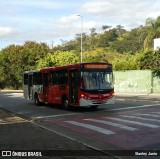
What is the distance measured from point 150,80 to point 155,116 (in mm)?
26640

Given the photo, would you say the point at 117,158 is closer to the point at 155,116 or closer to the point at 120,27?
the point at 155,116

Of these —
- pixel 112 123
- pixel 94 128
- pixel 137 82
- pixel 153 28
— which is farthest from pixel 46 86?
pixel 153 28

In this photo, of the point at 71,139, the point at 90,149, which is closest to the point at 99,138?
the point at 71,139

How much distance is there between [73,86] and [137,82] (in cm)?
2493

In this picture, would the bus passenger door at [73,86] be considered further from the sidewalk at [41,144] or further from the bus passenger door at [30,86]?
the bus passenger door at [30,86]

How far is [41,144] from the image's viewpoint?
38.3 feet

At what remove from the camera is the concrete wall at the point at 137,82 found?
44656 mm

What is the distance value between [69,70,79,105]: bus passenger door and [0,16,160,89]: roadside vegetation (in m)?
21.5

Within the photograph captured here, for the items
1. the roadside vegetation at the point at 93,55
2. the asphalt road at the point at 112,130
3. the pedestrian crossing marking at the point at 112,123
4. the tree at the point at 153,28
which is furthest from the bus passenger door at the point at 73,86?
the tree at the point at 153,28

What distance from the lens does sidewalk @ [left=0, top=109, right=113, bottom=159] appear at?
33.4 feet

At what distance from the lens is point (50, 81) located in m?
27.1

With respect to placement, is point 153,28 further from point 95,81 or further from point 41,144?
point 41,144

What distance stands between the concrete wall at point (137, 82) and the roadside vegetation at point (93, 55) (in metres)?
1.28

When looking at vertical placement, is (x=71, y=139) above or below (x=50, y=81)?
below
